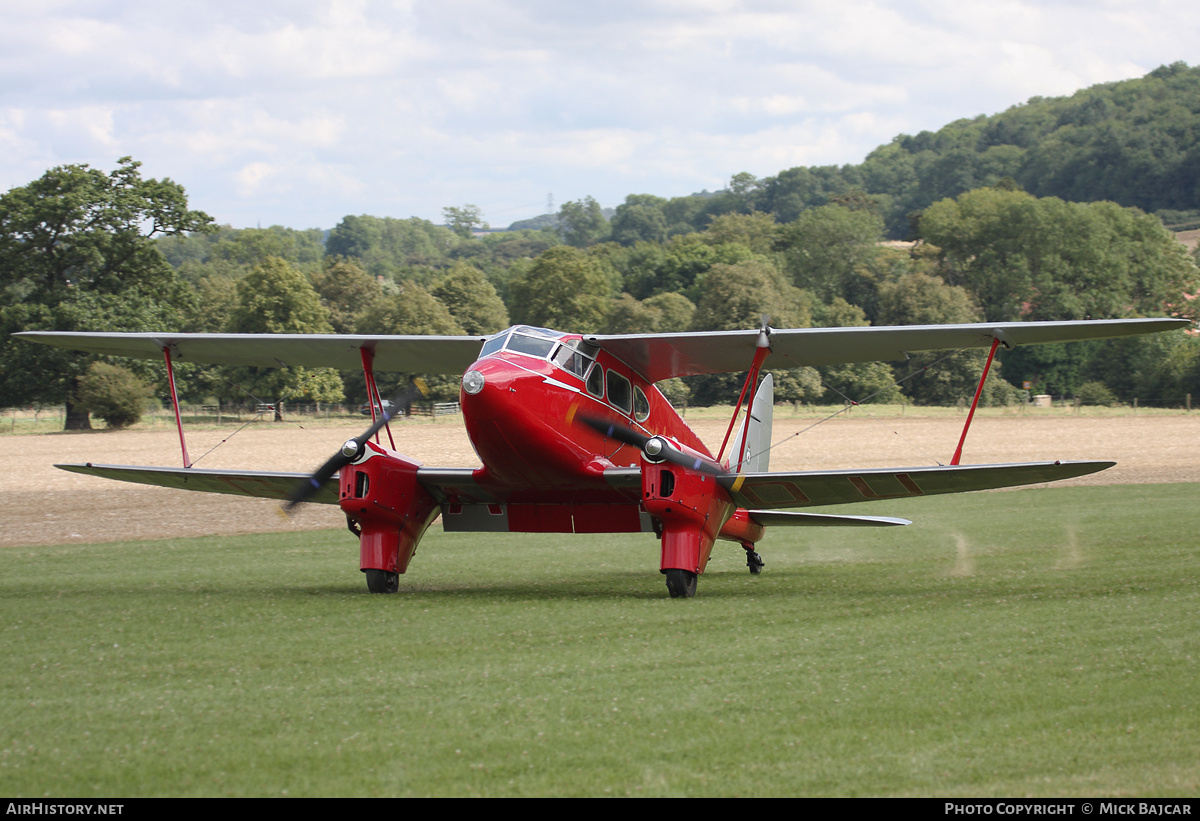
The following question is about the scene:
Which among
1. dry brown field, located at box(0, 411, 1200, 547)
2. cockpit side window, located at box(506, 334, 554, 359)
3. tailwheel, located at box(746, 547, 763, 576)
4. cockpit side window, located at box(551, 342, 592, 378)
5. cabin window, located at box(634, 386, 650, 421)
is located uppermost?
cockpit side window, located at box(506, 334, 554, 359)

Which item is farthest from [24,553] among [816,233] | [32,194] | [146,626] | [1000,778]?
[816,233]

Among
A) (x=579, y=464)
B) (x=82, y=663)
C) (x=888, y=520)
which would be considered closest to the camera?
(x=82, y=663)

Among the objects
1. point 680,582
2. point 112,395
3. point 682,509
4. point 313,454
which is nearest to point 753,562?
point 680,582

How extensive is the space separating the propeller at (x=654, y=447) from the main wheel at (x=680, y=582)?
1.38 meters

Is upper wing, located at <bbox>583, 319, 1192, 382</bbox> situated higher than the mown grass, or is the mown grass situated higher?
upper wing, located at <bbox>583, 319, 1192, 382</bbox>

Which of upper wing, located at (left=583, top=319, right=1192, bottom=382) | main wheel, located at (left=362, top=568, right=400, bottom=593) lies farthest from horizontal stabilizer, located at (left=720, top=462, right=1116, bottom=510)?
main wheel, located at (left=362, top=568, right=400, bottom=593)

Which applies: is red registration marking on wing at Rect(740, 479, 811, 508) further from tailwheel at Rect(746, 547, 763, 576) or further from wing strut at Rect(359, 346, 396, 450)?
wing strut at Rect(359, 346, 396, 450)

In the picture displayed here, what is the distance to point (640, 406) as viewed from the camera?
15867 millimetres

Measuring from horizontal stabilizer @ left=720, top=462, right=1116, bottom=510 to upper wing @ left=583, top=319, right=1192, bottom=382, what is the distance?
6.02ft

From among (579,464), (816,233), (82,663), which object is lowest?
(82,663)

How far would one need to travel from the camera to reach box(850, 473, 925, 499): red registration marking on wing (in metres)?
14.2

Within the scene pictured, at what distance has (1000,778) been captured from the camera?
6301mm

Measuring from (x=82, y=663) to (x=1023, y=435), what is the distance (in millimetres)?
56673
